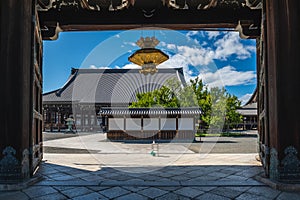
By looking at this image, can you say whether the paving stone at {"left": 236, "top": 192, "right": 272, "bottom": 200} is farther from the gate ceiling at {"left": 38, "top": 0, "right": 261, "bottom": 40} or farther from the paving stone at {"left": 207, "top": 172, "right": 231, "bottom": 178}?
the gate ceiling at {"left": 38, "top": 0, "right": 261, "bottom": 40}

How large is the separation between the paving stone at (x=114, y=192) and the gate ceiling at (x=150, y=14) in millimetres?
3296

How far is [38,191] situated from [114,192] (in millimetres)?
889

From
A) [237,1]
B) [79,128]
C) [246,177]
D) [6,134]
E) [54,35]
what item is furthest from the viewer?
[79,128]

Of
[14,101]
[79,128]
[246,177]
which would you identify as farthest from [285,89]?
[79,128]

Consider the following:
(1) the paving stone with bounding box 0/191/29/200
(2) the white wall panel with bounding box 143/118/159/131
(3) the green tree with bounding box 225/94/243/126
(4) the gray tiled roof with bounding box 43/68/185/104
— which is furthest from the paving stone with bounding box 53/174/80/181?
Answer: (4) the gray tiled roof with bounding box 43/68/185/104

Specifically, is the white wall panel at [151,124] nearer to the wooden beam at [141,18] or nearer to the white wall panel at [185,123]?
the white wall panel at [185,123]

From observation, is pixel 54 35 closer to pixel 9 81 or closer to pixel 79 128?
pixel 9 81

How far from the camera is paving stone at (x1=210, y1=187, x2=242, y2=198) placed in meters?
2.64

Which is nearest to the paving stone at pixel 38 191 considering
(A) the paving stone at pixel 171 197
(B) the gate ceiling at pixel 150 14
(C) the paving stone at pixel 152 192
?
(C) the paving stone at pixel 152 192

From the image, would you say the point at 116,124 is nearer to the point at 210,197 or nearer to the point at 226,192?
the point at 226,192

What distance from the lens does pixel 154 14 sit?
15.8ft

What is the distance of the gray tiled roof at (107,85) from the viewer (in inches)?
1187

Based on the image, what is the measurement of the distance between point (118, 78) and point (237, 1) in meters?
30.1

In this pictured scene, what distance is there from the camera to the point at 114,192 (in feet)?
9.13
